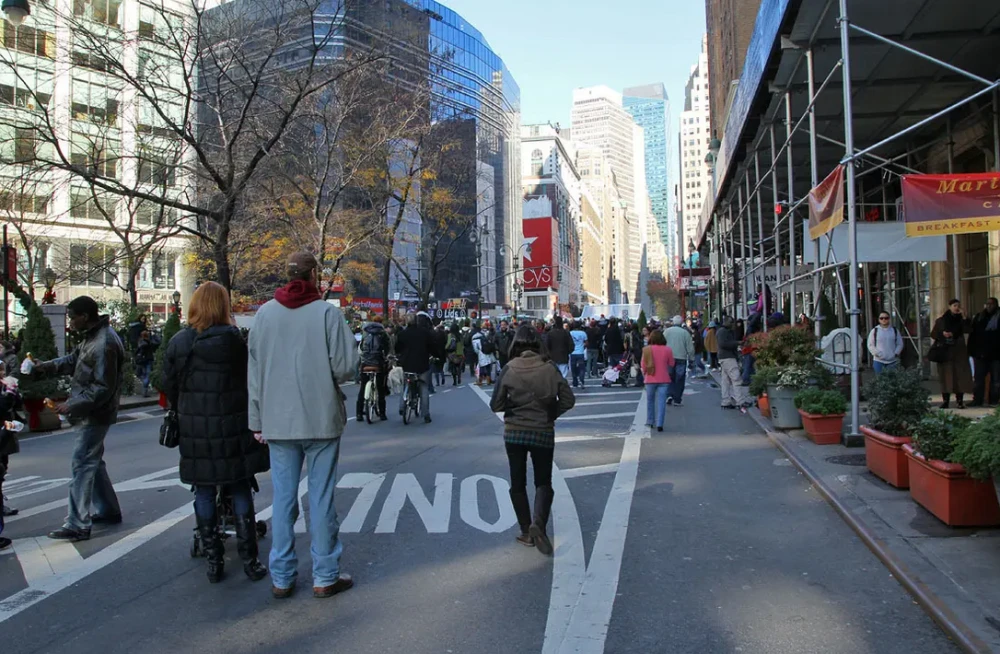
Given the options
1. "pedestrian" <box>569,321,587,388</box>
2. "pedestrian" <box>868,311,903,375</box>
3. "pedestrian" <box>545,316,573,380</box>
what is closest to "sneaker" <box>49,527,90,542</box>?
"pedestrian" <box>868,311,903,375</box>

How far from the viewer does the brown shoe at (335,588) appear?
4688 mm

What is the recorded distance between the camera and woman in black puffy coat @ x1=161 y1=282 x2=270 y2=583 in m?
4.92

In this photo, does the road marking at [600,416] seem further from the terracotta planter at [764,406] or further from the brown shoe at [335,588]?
the brown shoe at [335,588]

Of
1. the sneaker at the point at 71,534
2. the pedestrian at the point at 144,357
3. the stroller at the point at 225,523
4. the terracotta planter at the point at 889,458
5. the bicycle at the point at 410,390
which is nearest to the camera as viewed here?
the stroller at the point at 225,523

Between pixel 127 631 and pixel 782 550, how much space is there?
14.0 feet

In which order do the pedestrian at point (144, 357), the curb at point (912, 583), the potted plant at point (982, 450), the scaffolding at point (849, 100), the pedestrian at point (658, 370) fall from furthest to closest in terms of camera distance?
1. the pedestrian at point (144, 357)
2. the pedestrian at point (658, 370)
3. the scaffolding at point (849, 100)
4. the potted plant at point (982, 450)
5. the curb at point (912, 583)

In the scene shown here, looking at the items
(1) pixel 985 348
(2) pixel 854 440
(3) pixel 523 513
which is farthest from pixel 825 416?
(3) pixel 523 513

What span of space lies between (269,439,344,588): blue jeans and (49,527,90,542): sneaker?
2.21 metres

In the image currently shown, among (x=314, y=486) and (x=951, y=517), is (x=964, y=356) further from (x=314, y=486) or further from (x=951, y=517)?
(x=314, y=486)

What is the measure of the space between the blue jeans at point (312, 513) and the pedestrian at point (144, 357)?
16179 millimetres

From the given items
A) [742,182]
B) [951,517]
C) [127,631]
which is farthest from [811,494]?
[742,182]

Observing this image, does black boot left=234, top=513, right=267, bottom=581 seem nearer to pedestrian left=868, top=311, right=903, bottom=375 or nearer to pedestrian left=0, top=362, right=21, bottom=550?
pedestrian left=0, top=362, right=21, bottom=550

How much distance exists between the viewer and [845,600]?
15.2 feet

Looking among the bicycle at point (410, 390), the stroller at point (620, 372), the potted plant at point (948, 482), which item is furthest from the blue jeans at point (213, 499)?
the stroller at point (620, 372)
